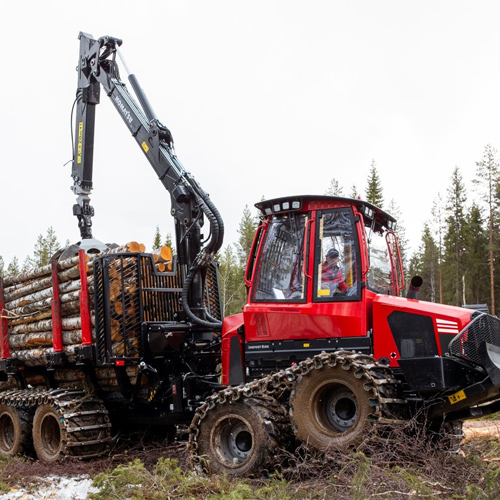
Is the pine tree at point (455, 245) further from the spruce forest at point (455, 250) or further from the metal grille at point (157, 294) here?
the metal grille at point (157, 294)

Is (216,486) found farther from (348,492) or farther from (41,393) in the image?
(41,393)

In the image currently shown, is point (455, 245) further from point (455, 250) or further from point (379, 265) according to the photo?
point (379, 265)

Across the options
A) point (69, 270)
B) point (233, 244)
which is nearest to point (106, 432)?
point (69, 270)

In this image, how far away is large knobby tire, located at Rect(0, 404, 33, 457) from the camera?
34.4ft

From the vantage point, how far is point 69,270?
33.4 ft

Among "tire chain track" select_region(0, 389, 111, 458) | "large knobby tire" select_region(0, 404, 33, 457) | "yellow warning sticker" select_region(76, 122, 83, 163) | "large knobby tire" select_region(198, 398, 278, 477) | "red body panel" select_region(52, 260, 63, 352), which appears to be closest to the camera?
"large knobby tire" select_region(198, 398, 278, 477)

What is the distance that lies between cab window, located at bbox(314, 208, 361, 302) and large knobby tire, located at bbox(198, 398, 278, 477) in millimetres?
1479

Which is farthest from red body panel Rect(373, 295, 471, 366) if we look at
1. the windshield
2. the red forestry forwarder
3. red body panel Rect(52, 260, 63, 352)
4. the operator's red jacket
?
red body panel Rect(52, 260, 63, 352)

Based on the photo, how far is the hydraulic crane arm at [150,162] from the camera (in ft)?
31.4

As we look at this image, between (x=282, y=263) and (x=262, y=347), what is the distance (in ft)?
3.44

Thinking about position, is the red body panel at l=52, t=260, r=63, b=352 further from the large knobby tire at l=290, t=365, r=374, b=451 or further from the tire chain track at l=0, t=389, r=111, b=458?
the large knobby tire at l=290, t=365, r=374, b=451

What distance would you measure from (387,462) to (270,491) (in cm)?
112

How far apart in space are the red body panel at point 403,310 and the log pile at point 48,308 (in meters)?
3.65

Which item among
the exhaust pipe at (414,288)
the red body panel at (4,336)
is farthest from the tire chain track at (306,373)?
the red body panel at (4,336)
